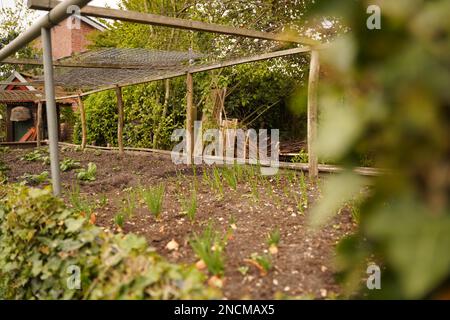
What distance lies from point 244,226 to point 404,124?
2.49m

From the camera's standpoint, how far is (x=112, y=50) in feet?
18.6

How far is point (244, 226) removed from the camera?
313 cm

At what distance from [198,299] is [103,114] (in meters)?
11.8

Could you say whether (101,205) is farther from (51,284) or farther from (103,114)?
(103,114)

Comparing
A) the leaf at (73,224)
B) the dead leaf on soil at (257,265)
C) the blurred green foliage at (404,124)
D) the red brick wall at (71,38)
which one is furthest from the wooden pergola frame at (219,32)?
the red brick wall at (71,38)

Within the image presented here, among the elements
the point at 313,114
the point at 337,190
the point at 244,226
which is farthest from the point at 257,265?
the point at 313,114

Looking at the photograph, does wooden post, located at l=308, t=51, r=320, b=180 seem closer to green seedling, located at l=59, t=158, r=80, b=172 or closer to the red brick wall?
green seedling, located at l=59, t=158, r=80, b=172

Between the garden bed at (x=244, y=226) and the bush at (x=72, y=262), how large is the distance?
1.14 ft

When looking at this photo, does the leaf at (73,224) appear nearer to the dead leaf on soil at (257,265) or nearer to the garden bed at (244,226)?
the garden bed at (244,226)

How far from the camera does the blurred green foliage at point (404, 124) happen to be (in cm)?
70

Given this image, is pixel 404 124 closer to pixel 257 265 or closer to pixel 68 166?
pixel 257 265

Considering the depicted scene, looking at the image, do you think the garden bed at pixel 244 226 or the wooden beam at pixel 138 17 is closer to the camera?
the garden bed at pixel 244 226

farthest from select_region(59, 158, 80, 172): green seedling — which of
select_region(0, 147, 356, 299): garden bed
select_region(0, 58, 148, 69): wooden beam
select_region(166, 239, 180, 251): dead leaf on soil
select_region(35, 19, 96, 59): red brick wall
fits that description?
select_region(35, 19, 96, 59): red brick wall

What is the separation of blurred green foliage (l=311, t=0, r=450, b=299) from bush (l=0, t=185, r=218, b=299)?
1136 mm
